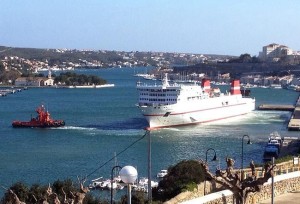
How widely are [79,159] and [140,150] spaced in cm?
212

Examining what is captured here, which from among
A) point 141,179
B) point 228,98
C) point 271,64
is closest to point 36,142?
point 141,179

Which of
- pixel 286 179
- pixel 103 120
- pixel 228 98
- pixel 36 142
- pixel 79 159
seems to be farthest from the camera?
pixel 228 98

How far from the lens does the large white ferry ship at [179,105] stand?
25.5 meters

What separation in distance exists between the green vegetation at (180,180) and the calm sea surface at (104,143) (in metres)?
4.35

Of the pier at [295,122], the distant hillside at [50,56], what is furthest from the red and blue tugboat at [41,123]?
the distant hillside at [50,56]

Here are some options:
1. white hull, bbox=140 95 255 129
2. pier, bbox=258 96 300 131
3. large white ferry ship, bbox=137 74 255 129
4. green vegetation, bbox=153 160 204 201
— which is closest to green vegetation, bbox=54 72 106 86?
pier, bbox=258 96 300 131

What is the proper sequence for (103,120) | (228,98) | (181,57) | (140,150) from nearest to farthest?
(140,150), (103,120), (228,98), (181,57)

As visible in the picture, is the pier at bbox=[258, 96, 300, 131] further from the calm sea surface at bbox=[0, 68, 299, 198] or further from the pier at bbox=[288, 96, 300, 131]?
the calm sea surface at bbox=[0, 68, 299, 198]

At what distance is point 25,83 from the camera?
6028 cm

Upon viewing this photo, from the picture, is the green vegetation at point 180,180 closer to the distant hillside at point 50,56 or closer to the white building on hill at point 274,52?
the white building on hill at point 274,52

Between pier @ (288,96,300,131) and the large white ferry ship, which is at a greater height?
the large white ferry ship

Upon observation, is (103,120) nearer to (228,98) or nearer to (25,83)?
(228,98)

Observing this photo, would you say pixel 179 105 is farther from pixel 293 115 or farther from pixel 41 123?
pixel 293 115

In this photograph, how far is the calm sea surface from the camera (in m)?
15.0
